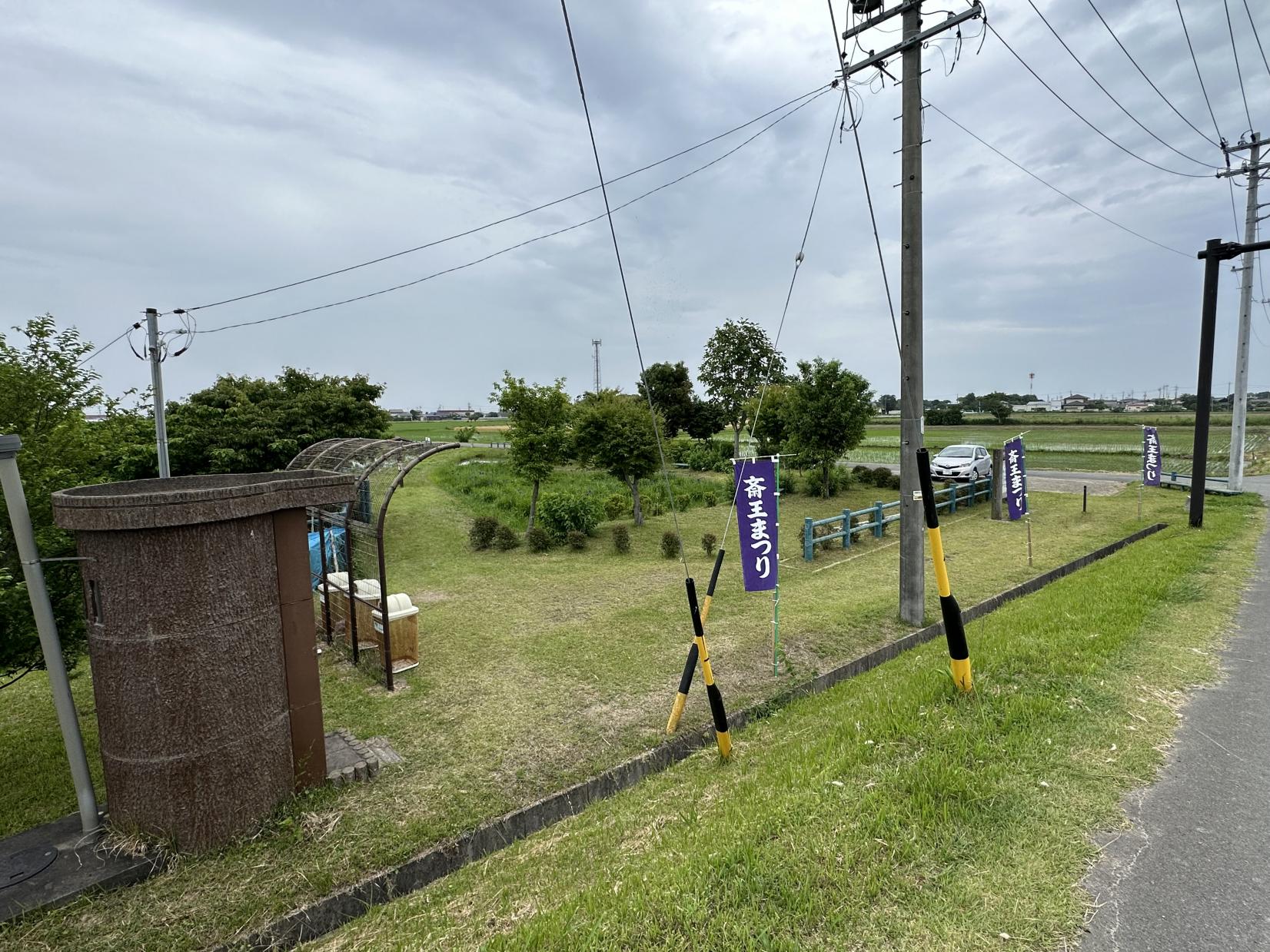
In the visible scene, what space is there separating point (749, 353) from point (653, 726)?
3002cm

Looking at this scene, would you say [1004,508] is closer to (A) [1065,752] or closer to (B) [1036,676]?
(B) [1036,676]

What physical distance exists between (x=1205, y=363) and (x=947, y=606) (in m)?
13.4

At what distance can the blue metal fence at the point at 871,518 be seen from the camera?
476 inches

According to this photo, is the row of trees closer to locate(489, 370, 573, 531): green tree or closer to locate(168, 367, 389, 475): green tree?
locate(489, 370, 573, 531): green tree

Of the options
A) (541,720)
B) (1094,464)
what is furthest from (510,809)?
(1094,464)

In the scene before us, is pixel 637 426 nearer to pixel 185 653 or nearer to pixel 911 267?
pixel 911 267

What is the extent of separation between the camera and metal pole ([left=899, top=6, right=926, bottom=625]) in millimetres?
→ 7461

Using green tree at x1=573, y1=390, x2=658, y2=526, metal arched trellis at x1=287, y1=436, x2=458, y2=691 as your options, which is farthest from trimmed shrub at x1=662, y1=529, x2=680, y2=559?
metal arched trellis at x1=287, y1=436, x2=458, y2=691

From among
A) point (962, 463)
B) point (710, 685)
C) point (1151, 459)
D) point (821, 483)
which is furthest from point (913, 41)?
point (962, 463)

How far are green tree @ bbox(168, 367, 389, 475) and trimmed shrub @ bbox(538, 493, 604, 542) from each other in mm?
7019

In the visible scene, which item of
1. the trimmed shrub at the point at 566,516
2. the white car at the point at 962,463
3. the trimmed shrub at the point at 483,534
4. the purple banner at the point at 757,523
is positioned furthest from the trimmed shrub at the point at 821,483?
the purple banner at the point at 757,523

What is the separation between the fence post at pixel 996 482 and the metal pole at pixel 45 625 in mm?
17778

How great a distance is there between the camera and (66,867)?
3412mm

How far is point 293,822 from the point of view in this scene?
152 inches
